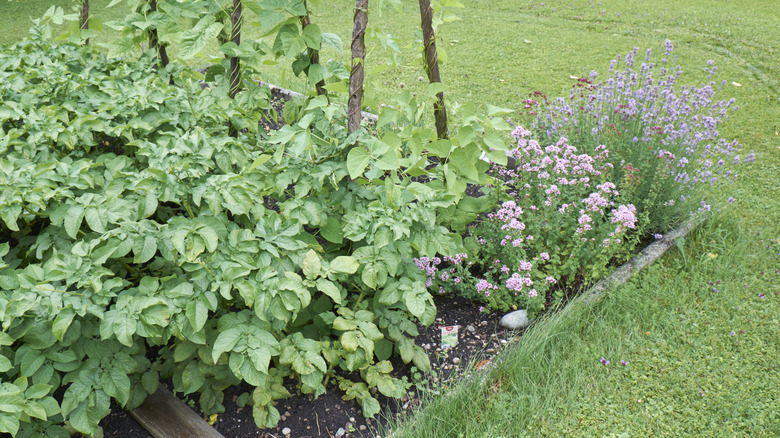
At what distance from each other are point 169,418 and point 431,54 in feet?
6.28

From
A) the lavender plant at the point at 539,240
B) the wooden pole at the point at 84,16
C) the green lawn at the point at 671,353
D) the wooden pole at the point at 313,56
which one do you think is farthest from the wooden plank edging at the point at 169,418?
the wooden pole at the point at 84,16

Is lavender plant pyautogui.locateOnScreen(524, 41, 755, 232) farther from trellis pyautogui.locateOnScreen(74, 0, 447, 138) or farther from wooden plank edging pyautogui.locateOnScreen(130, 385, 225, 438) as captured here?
wooden plank edging pyautogui.locateOnScreen(130, 385, 225, 438)

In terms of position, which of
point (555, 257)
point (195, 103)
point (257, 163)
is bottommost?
point (555, 257)

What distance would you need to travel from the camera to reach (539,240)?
288 cm

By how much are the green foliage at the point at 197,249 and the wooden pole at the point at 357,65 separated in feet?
0.28

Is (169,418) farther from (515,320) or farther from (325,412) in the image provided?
(515,320)

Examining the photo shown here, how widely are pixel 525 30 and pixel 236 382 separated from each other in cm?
Answer: 684

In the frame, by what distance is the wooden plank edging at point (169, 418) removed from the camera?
1.98 m

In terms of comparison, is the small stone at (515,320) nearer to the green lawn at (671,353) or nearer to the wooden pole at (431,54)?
the green lawn at (671,353)

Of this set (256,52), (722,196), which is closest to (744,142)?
(722,196)

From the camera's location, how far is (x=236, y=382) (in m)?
2.07

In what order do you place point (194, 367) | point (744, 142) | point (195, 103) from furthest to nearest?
point (744, 142)
point (195, 103)
point (194, 367)

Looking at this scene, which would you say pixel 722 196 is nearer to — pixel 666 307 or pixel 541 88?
pixel 666 307

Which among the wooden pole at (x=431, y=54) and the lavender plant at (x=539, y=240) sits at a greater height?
the wooden pole at (x=431, y=54)
